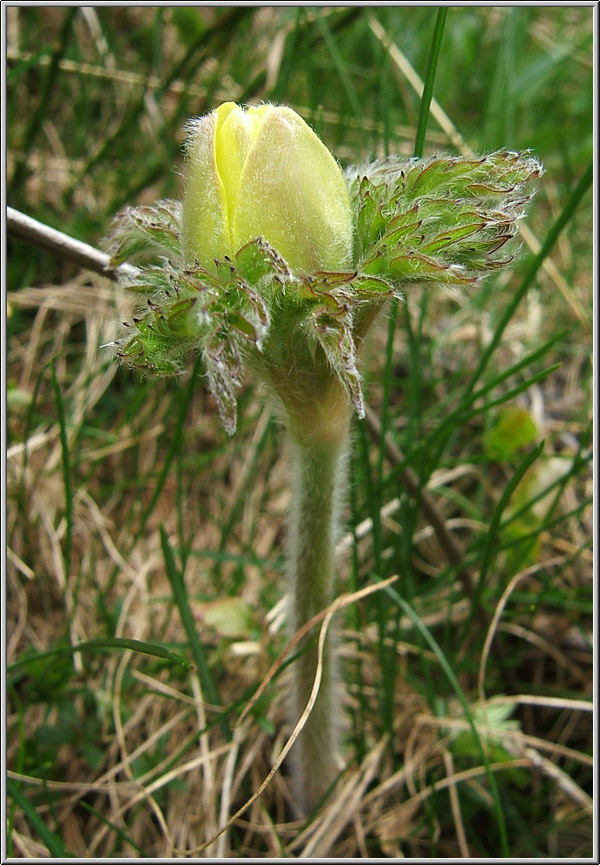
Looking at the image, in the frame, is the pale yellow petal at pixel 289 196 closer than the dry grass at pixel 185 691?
Yes

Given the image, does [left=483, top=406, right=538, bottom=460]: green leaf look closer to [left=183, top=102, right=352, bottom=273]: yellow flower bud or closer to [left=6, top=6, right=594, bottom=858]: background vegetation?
[left=6, top=6, right=594, bottom=858]: background vegetation

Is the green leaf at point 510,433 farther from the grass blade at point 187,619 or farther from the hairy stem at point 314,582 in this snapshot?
the grass blade at point 187,619

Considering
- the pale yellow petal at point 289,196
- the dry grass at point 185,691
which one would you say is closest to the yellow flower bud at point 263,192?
the pale yellow petal at point 289,196

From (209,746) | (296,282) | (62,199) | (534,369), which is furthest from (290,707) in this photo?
(62,199)

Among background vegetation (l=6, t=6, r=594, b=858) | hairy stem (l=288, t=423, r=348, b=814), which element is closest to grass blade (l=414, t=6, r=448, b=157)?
background vegetation (l=6, t=6, r=594, b=858)

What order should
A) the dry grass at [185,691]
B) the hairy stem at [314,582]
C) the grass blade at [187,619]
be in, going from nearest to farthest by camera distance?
the hairy stem at [314,582], the grass blade at [187,619], the dry grass at [185,691]

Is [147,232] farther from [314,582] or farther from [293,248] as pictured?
[314,582]

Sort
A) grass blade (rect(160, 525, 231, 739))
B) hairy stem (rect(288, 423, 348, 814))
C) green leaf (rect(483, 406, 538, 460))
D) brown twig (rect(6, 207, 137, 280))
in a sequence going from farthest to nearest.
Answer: green leaf (rect(483, 406, 538, 460)) < grass blade (rect(160, 525, 231, 739)) < brown twig (rect(6, 207, 137, 280)) < hairy stem (rect(288, 423, 348, 814))

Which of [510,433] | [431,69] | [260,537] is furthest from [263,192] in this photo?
[260,537]
